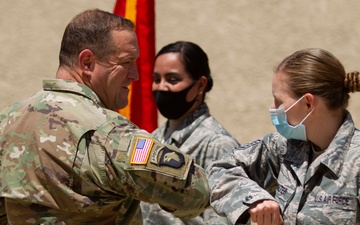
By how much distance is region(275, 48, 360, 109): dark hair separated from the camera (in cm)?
306

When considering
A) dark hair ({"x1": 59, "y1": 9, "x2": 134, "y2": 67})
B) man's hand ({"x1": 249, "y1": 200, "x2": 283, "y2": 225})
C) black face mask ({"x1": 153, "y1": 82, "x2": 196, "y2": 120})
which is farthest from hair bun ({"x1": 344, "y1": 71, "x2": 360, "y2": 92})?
black face mask ({"x1": 153, "y1": 82, "x2": 196, "y2": 120})

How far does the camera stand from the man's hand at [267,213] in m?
2.95

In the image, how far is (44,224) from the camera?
279 cm

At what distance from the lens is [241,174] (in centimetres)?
316

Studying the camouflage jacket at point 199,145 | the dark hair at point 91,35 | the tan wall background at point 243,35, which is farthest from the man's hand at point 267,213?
the tan wall background at point 243,35

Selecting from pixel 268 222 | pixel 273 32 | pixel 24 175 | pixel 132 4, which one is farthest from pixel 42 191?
pixel 273 32

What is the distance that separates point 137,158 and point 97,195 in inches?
7.8

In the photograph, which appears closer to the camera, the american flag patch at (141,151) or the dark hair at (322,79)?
the american flag patch at (141,151)

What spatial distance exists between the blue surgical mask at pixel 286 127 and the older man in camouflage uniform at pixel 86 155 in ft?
1.59

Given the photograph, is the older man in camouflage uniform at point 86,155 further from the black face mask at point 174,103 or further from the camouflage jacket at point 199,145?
the black face mask at point 174,103

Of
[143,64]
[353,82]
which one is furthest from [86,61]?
[143,64]

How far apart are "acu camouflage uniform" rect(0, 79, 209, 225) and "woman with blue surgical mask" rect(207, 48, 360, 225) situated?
296mm

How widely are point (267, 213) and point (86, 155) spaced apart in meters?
0.66

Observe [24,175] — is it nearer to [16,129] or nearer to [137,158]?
[16,129]
